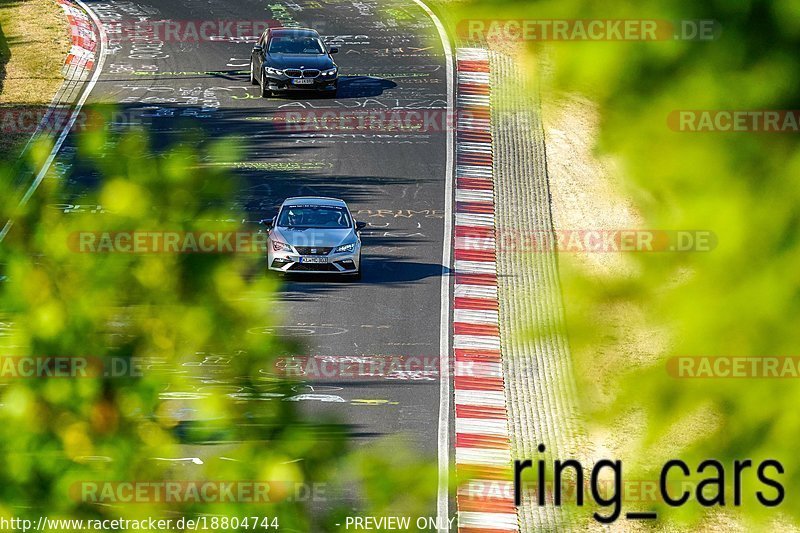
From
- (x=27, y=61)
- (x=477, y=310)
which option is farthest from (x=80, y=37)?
(x=477, y=310)

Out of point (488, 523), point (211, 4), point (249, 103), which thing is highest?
point (211, 4)

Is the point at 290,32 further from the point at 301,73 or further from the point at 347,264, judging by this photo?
the point at 347,264

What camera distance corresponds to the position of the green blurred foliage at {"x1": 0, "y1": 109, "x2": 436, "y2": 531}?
228cm

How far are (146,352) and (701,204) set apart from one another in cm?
124

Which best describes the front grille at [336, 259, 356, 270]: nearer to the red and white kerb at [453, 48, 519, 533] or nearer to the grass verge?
the red and white kerb at [453, 48, 519, 533]

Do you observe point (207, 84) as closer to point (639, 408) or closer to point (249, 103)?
point (249, 103)

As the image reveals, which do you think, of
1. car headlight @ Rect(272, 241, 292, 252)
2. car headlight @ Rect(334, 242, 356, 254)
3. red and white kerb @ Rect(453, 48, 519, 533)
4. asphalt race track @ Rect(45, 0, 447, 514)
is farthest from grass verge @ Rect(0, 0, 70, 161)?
red and white kerb @ Rect(453, 48, 519, 533)

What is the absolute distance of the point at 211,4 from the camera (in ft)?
148

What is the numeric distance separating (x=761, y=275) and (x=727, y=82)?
0.23m

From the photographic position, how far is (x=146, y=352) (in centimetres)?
238

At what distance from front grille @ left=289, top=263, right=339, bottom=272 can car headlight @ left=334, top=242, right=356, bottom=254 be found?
31 cm

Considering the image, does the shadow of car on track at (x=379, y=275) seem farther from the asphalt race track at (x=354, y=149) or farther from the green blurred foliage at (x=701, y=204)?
the green blurred foliage at (x=701, y=204)

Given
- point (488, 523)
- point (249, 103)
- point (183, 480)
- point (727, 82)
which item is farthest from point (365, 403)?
point (249, 103)

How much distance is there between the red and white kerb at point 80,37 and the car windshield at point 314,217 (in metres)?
15.2
